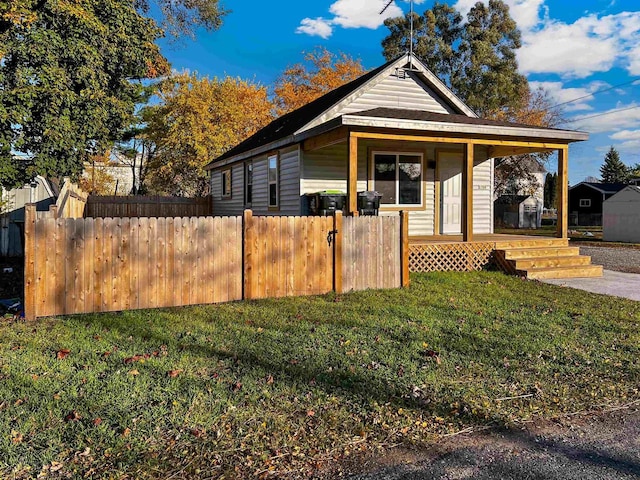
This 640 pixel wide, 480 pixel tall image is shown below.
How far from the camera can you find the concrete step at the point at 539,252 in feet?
34.3

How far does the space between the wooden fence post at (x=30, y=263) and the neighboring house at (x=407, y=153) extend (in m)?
5.94

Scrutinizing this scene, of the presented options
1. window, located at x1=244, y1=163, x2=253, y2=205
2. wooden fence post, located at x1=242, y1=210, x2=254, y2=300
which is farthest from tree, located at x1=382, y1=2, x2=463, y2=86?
wooden fence post, located at x1=242, y1=210, x2=254, y2=300

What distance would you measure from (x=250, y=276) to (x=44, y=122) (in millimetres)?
7966

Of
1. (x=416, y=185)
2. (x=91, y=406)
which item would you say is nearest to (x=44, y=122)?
(x=416, y=185)

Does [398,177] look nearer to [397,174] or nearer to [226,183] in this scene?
[397,174]

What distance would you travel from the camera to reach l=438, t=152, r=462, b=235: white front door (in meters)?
13.6

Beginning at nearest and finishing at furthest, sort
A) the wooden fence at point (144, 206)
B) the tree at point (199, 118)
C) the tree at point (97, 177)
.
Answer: the wooden fence at point (144, 206), the tree at point (199, 118), the tree at point (97, 177)

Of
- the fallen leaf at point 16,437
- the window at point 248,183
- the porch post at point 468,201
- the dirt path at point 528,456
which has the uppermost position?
the window at point 248,183

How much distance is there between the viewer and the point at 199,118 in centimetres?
A: 2852

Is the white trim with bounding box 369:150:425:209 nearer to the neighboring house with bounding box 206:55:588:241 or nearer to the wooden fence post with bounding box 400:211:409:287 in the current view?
the neighboring house with bounding box 206:55:588:241

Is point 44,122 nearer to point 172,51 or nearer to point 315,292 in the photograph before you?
Result: point 172,51

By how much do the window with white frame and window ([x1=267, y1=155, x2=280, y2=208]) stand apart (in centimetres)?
450

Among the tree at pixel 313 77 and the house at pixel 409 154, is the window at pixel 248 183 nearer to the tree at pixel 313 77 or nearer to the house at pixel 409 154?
the house at pixel 409 154

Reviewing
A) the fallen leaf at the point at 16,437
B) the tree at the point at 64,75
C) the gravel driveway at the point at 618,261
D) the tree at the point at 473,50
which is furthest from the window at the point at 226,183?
the tree at the point at 473,50
